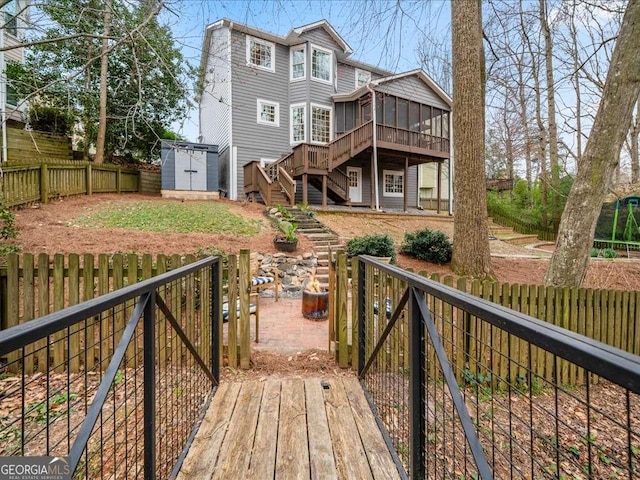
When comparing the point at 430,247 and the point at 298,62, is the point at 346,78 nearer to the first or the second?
the point at 298,62

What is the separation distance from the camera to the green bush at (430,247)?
7520 millimetres

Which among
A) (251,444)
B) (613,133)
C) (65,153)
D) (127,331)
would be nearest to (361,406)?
(251,444)

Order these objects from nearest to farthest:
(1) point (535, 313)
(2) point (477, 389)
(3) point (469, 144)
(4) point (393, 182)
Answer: (2) point (477, 389) → (1) point (535, 313) → (3) point (469, 144) → (4) point (393, 182)

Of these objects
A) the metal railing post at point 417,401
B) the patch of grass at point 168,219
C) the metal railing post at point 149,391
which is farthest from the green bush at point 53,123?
the metal railing post at point 417,401

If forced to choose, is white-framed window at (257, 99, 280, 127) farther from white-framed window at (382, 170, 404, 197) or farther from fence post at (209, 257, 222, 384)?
fence post at (209, 257, 222, 384)

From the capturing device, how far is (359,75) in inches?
664

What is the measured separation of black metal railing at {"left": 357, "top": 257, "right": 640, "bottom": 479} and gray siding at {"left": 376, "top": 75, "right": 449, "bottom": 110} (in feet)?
48.0

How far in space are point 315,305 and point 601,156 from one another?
4652mm

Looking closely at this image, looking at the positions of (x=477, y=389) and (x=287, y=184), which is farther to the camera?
(x=287, y=184)

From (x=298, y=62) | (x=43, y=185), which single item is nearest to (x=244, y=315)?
(x=43, y=185)

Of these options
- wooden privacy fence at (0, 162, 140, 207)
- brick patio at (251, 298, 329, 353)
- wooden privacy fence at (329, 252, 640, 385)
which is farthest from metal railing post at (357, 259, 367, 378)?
wooden privacy fence at (0, 162, 140, 207)

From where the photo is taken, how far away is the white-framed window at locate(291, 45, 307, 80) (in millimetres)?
14690

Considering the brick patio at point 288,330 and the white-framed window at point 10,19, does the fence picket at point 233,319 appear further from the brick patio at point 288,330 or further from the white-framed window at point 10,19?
the white-framed window at point 10,19

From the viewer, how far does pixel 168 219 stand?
A: 9.12 m
